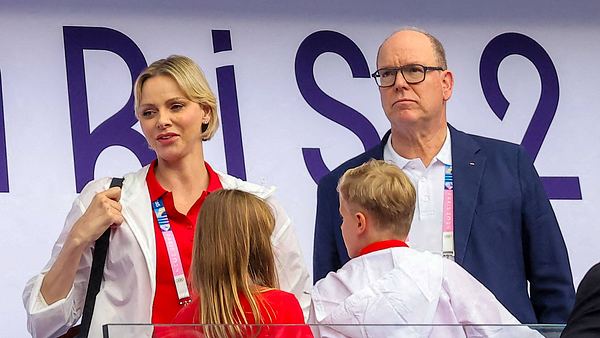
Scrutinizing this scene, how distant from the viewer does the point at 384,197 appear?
3375mm

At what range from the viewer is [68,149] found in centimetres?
503

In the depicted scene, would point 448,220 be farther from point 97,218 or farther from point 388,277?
point 97,218

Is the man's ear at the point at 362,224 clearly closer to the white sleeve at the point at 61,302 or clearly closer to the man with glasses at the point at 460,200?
the man with glasses at the point at 460,200

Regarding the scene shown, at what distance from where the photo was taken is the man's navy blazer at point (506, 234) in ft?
12.7

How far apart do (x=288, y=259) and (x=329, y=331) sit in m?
0.98

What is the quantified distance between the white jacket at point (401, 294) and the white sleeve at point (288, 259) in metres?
0.50

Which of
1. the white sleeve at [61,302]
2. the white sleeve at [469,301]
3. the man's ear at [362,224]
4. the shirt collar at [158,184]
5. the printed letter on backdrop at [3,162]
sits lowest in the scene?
the white sleeve at [469,301]

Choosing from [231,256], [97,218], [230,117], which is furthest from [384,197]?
[230,117]

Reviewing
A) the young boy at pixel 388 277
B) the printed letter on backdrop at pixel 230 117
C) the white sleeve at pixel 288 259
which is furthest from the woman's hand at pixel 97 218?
the printed letter on backdrop at pixel 230 117

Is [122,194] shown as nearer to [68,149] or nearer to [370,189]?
[370,189]

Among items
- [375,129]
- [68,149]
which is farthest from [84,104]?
[375,129]

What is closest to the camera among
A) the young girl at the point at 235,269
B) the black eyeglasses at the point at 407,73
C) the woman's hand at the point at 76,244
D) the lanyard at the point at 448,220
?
the young girl at the point at 235,269

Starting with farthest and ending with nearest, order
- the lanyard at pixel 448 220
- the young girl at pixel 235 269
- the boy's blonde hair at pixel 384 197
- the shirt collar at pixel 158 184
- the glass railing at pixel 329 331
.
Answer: the lanyard at pixel 448 220
the shirt collar at pixel 158 184
the boy's blonde hair at pixel 384 197
the young girl at pixel 235 269
the glass railing at pixel 329 331

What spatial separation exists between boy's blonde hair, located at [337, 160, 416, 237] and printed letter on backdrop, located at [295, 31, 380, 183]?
6.01 feet
